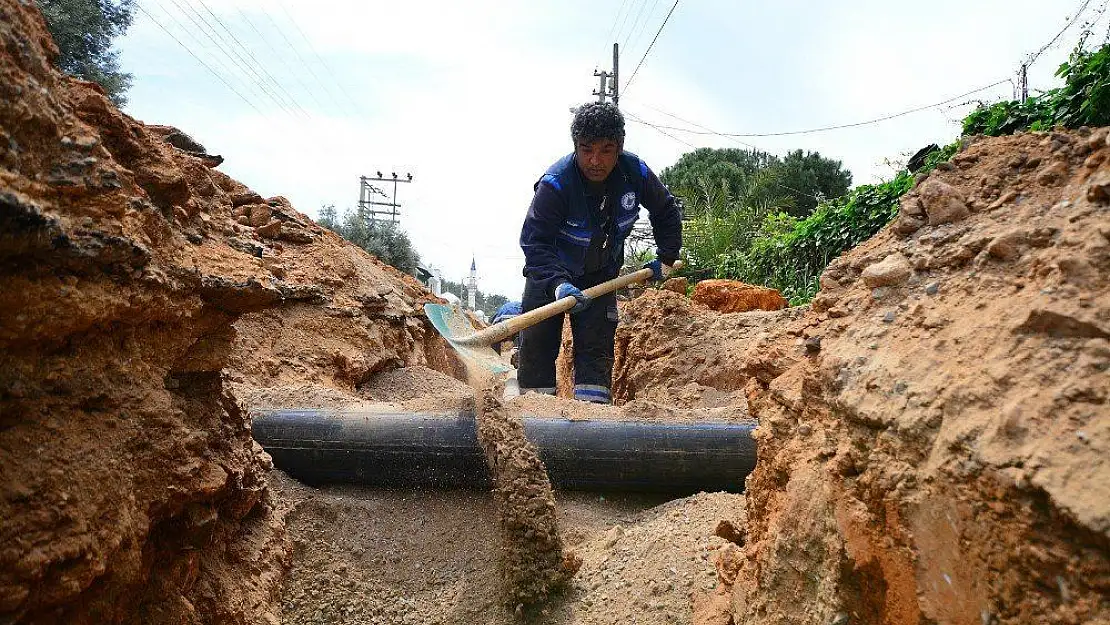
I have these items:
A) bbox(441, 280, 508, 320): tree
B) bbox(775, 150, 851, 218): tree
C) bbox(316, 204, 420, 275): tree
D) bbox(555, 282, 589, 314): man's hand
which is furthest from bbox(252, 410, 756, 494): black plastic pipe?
bbox(441, 280, 508, 320): tree

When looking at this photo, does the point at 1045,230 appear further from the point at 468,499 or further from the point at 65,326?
the point at 468,499

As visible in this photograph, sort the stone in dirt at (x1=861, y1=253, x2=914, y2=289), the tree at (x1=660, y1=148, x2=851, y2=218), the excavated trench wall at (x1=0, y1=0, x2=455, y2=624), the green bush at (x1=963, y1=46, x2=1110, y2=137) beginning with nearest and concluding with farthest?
the excavated trench wall at (x1=0, y1=0, x2=455, y2=624) → the stone in dirt at (x1=861, y1=253, x2=914, y2=289) → the green bush at (x1=963, y1=46, x2=1110, y2=137) → the tree at (x1=660, y1=148, x2=851, y2=218)

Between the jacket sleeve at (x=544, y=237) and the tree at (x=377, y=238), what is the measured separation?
55.2 feet

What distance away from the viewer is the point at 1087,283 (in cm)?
91

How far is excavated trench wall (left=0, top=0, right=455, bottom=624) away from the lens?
1.20m

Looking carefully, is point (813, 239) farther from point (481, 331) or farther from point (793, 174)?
point (793, 174)


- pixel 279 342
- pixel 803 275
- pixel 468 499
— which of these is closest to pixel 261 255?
pixel 279 342

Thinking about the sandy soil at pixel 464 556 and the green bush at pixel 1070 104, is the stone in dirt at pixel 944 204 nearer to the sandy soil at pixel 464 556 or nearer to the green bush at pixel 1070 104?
the sandy soil at pixel 464 556

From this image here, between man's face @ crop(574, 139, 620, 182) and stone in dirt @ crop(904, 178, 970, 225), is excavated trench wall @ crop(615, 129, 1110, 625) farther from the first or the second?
man's face @ crop(574, 139, 620, 182)

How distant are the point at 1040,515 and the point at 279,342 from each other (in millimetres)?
4759

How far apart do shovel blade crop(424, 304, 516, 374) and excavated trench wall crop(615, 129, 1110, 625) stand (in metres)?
2.19

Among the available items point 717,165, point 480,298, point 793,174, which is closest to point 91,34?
point 717,165

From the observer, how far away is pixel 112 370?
1462mm

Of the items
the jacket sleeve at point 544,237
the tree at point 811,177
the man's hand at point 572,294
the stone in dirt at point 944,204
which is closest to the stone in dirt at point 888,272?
the stone in dirt at point 944,204
